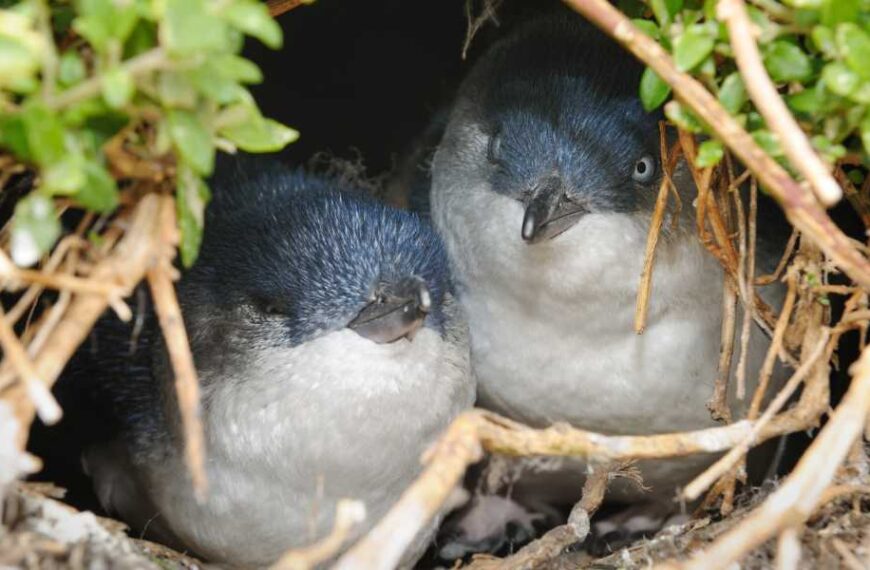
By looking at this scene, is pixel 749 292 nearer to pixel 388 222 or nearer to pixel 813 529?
pixel 813 529

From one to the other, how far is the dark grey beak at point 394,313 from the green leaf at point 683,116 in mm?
447

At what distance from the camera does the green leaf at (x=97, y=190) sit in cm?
120

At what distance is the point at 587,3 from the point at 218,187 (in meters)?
0.97

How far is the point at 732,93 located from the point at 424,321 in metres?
0.60

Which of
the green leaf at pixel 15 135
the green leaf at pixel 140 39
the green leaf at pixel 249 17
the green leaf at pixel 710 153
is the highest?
the green leaf at pixel 249 17

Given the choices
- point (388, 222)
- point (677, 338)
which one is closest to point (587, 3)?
point (388, 222)

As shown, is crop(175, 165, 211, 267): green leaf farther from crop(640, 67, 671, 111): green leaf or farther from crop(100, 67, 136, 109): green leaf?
crop(640, 67, 671, 111): green leaf

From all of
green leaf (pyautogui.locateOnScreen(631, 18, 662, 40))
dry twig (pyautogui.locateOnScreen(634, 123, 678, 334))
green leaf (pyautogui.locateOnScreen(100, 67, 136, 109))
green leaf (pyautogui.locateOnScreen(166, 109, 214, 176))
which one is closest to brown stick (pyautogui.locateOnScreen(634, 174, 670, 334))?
dry twig (pyautogui.locateOnScreen(634, 123, 678, 334))

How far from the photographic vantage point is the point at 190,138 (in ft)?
3.98

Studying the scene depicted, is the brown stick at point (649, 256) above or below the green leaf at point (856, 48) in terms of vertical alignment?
below

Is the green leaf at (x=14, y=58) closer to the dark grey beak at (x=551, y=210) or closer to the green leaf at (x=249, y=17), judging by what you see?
the green leaf at (x=249, y=17)

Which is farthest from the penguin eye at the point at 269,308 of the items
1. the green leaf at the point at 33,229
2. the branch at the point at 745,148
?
the branch at the point at 745,148

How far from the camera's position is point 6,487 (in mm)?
1285

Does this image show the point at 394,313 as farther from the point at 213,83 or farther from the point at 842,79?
the point at 842,79
